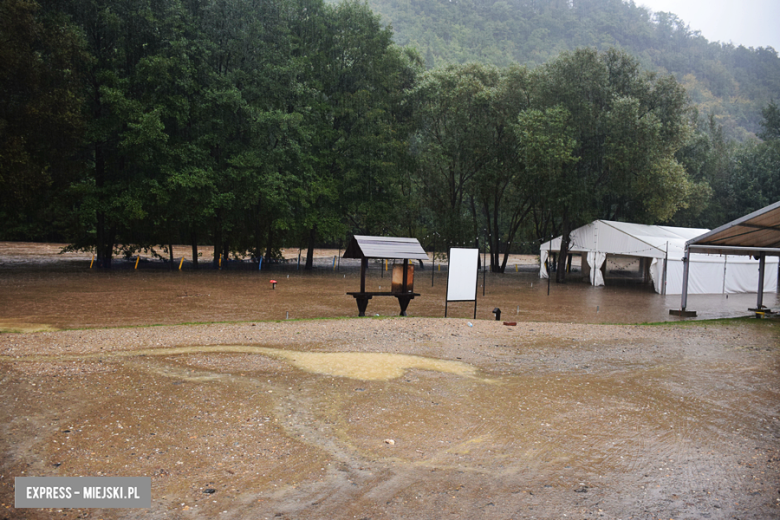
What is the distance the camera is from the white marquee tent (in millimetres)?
28109

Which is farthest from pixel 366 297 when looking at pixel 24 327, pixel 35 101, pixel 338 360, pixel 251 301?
pixel 35 101

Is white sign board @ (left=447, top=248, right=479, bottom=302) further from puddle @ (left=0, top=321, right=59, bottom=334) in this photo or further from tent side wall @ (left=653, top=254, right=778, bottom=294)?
tent side wall @ (left=653, top=254, right=778, bottom=294)

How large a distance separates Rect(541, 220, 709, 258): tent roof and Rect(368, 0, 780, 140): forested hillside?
69.7 metres

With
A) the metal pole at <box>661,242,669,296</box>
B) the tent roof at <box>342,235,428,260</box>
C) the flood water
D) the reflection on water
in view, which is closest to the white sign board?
the tent roof at <box>342,235,428,260</box>

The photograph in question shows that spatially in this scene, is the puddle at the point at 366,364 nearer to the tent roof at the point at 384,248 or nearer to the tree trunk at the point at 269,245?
the tent roof at the point at 384,248

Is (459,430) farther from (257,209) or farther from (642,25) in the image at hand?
(642,25)

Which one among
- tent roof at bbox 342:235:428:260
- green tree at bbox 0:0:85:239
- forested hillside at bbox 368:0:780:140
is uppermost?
forested hillside at bbox 368:0:780:140

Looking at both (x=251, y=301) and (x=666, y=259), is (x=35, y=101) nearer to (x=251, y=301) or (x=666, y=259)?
(x=251, y=301)

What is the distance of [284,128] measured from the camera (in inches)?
1192

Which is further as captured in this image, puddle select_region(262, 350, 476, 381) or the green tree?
the green tree

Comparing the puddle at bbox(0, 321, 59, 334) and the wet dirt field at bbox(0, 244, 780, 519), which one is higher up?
the wet dirt field at bbox(0, 244, 780, 519)

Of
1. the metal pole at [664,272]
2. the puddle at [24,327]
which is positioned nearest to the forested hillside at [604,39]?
the metal pole at [664,272]

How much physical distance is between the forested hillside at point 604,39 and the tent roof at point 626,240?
69668mm

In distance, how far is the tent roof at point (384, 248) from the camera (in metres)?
14.8
